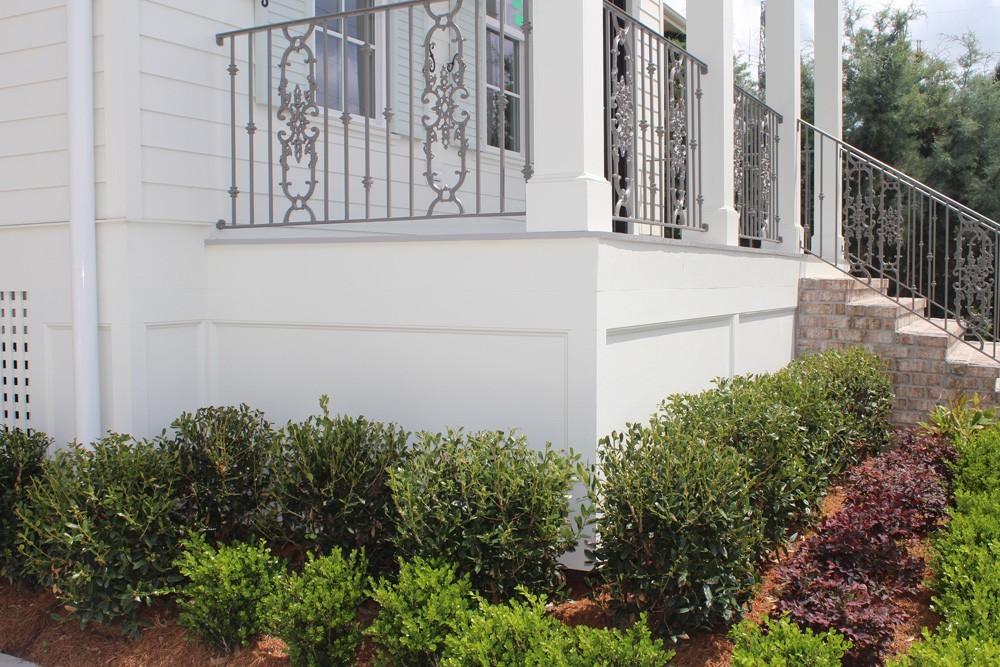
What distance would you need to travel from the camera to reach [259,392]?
4.87 m

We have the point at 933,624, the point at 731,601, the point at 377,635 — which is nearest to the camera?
the point at 377,635

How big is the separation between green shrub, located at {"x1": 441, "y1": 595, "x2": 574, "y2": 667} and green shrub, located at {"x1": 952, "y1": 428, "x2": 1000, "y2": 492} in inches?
112

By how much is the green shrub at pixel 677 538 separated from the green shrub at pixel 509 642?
52 centimetres

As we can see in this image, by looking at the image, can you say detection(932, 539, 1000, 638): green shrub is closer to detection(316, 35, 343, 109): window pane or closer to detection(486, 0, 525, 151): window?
detection(316, 35, 343, 109): window pane

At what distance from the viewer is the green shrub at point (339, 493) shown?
3.72 m

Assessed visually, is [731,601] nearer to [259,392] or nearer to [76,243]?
[259,392]

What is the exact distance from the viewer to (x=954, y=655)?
2.60 meters

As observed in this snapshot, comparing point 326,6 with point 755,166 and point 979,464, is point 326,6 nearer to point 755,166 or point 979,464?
point 755,166

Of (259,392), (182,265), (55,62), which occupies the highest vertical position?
(55,62)

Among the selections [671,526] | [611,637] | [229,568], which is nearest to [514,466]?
[671,526]

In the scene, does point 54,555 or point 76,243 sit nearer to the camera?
point 54,555

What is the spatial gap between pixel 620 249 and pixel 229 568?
2.19 m

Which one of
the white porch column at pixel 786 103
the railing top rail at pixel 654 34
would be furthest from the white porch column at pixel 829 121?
the railing top rail at pixel 654 34

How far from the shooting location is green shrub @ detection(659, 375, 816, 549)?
13.2 ft
